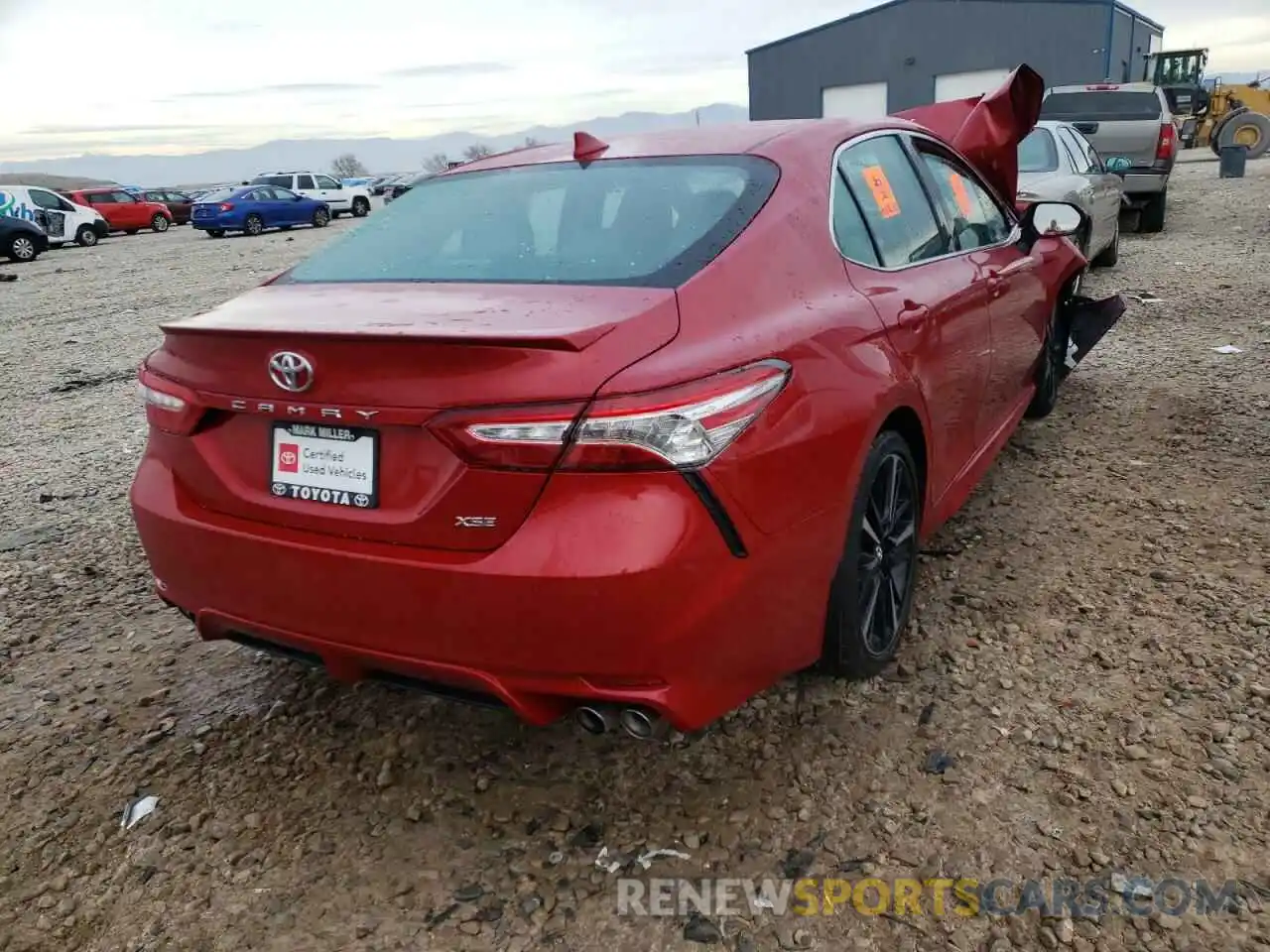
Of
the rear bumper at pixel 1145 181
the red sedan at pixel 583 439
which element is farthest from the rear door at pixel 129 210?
the red sedan at pixel 583 439

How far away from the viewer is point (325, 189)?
32031 mm

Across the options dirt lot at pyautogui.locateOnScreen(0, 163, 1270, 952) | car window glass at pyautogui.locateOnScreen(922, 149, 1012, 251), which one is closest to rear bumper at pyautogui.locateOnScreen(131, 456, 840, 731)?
dirt lot at pyautogui.locateOnScreen(0, 163, 1270, 952)

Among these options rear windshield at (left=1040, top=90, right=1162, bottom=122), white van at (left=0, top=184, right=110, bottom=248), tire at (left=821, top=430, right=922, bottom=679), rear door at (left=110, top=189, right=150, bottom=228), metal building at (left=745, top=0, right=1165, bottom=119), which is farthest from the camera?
metal building at (left=745, top=0, right=1165, bottom=119)

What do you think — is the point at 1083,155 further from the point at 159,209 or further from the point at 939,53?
the point at 939,53

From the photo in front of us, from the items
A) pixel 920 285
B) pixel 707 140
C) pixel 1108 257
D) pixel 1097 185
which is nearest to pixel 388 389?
pixel 707 140

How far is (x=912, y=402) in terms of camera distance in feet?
8.84

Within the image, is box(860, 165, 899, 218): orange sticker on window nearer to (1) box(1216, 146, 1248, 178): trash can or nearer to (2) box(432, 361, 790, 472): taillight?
(2) box(432, 361, 790, 472): taillight

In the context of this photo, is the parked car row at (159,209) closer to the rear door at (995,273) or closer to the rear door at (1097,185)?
the rear door at (1097,185)

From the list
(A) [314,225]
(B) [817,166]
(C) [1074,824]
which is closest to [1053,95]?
(B) [817,166]

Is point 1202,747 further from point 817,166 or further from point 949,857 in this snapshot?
point 817,166

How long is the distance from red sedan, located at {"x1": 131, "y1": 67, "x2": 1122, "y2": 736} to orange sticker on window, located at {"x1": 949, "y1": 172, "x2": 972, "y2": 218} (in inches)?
33.8

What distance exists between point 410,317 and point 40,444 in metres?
4.93

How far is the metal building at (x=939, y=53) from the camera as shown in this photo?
3625 cm

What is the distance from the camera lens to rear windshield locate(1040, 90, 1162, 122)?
1230cm
